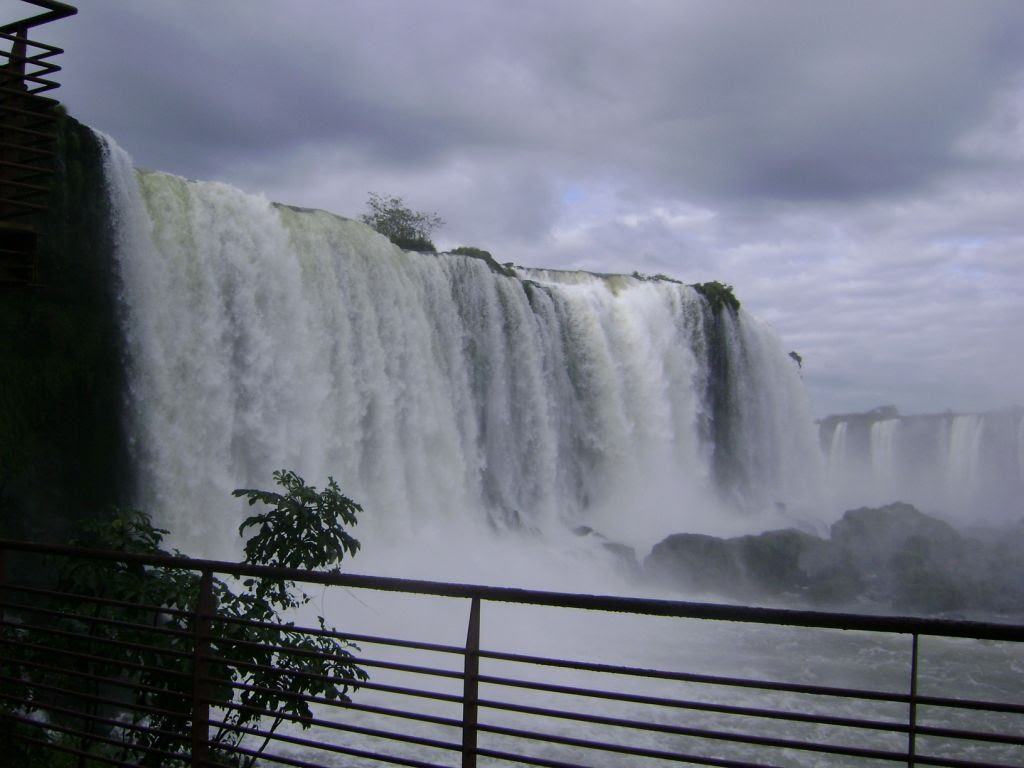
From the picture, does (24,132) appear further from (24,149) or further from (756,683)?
(756,683)

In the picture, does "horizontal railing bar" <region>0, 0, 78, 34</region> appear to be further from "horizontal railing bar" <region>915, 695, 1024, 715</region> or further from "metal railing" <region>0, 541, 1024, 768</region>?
"horizontal railing bar" <region>915, 695, 1024, 715</region>

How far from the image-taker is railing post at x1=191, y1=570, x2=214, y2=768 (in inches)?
143

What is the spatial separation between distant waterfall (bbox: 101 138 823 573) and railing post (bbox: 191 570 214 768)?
41.5 ft

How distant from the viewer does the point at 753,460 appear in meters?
36.6

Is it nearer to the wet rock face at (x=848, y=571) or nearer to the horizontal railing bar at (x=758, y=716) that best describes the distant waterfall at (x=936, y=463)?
the wet rock face at (x=848, y=571)

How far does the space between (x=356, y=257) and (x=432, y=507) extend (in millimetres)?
5233

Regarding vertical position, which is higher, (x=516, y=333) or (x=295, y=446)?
(x=516, y=333)

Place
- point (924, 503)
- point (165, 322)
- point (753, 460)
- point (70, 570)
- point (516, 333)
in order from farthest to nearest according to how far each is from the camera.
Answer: point (924, 503), point (753, 460), point (516, 333), point (165, 322), point (70, 570)

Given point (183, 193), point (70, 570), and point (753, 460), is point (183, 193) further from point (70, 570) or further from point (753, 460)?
point (753, 460)

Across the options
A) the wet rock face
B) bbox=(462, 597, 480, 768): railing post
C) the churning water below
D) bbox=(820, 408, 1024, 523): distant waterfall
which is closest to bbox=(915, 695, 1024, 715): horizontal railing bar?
bbox=(462, 597, 480, 768): railing post

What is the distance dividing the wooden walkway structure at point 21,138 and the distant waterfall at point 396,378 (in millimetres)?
10935

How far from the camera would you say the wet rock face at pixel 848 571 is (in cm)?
2231

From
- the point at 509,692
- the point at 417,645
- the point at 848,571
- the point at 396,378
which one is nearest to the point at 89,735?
the point at 417,645

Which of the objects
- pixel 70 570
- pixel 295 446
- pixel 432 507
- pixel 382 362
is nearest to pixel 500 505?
pixel 432 507
